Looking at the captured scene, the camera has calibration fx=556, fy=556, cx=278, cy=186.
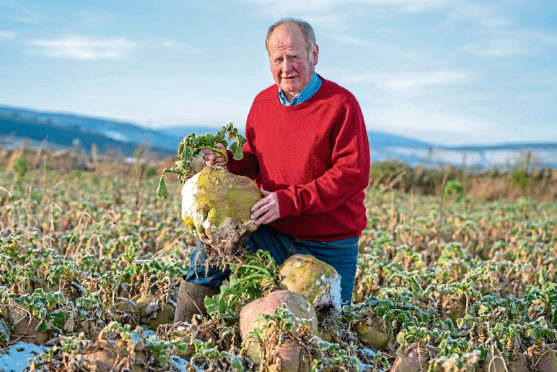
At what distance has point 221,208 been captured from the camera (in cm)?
328

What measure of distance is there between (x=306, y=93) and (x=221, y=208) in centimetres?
94

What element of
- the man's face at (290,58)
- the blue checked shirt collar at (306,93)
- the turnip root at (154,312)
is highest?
the man's face at (290,58)

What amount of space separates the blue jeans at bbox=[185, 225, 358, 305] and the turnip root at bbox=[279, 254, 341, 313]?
273 mm

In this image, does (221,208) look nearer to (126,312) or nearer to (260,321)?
(260,321)

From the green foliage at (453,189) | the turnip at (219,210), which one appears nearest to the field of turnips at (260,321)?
the turnip at (219,210)

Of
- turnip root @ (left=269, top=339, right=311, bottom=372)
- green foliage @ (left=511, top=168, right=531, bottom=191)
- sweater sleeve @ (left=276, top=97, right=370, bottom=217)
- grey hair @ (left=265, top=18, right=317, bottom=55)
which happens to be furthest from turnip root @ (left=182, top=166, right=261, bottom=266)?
green foliage @ (left=511, top=168, right=531, bottom=191)

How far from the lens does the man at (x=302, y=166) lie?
11.2ft

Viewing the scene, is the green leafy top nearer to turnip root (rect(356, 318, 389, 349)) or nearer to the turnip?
the turnip

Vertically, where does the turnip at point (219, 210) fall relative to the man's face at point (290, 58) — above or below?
below

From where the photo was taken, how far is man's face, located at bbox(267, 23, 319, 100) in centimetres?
340

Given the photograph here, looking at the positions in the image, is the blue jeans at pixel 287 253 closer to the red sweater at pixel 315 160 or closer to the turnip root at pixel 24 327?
the red sweater at pixel 315 160

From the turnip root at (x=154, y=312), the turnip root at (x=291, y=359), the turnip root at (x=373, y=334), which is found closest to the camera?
the turnip root at (x=291, y=359)

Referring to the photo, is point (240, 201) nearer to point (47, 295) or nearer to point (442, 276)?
point (47, 295)

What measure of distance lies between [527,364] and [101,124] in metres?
167
